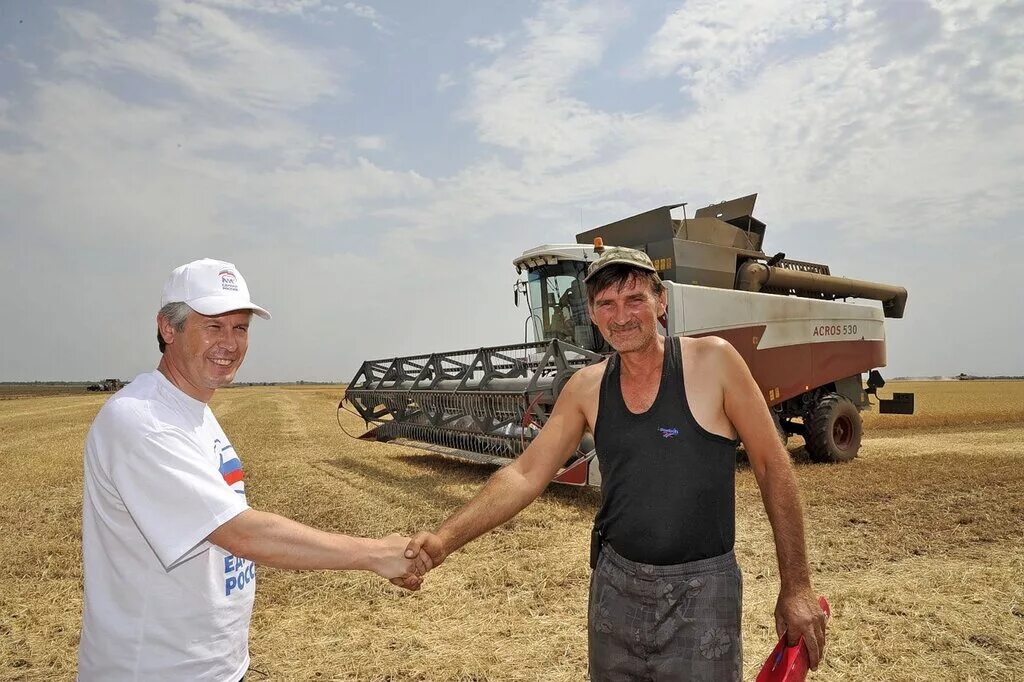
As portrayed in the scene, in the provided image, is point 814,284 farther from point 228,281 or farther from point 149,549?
point 149,549

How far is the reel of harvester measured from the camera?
7055 mm

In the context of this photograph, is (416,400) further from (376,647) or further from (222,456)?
(222,456)

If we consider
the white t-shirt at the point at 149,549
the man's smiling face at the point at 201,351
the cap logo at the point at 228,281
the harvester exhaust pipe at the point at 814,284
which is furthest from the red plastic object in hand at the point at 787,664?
the harvester exhaust pipe at the point at 814,284

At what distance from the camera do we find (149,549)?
1.54 m

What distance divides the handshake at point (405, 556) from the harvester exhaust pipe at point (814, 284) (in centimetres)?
883

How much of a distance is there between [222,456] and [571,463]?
210 inches

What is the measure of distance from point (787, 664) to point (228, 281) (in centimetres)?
181

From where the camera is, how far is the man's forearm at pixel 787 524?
179 centimetres

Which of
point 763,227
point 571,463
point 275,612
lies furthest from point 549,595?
point 763,227

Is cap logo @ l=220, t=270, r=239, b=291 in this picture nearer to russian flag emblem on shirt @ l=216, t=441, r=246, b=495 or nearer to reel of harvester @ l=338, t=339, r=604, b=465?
russian flag emblem on shirt @ l=216, t=441, r=246, b=495

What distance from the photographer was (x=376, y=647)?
3.59 meters

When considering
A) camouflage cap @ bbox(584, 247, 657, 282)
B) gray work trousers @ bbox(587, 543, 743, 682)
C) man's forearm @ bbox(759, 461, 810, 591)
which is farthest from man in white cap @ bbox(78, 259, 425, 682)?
man's forearm @ bbox(759, 461, 810, 591)

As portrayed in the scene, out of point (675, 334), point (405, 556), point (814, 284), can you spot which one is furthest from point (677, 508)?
point (814, 284)

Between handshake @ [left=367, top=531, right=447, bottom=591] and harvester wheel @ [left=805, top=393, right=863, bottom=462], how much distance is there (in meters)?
9.03
